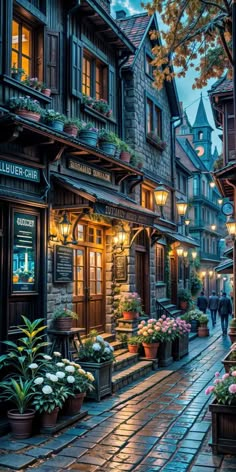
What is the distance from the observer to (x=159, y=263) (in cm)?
1636

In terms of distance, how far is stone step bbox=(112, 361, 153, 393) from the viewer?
900cm

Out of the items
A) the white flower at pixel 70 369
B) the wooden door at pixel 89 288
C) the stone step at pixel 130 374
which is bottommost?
the stone step at pixel 130 374

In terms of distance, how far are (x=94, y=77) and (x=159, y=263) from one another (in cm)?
722

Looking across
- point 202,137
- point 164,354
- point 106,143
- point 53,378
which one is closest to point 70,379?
point 53,378

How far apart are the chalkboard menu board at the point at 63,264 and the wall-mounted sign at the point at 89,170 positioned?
1.63m

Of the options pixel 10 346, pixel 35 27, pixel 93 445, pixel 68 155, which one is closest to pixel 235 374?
pixel 93 445

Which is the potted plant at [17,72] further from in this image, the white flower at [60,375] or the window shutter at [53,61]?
the white flower at [60,375]

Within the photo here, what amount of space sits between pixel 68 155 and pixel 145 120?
218 inches

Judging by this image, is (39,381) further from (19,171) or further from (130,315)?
(130,315)

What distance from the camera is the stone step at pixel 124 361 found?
989 cm

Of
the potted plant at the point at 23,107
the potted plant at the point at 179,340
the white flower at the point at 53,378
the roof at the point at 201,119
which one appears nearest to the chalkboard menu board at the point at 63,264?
the white flower at the point at 53,378

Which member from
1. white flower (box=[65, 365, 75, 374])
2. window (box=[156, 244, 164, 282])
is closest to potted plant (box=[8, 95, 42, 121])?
white flower (box=[65, 365, 75, 374])

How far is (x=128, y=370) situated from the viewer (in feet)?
32.6

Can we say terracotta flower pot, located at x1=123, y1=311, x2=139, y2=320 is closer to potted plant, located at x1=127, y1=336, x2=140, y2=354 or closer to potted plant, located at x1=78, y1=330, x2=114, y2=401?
potted plant, located at x1=127, y1=336, x2=140, y2=354
